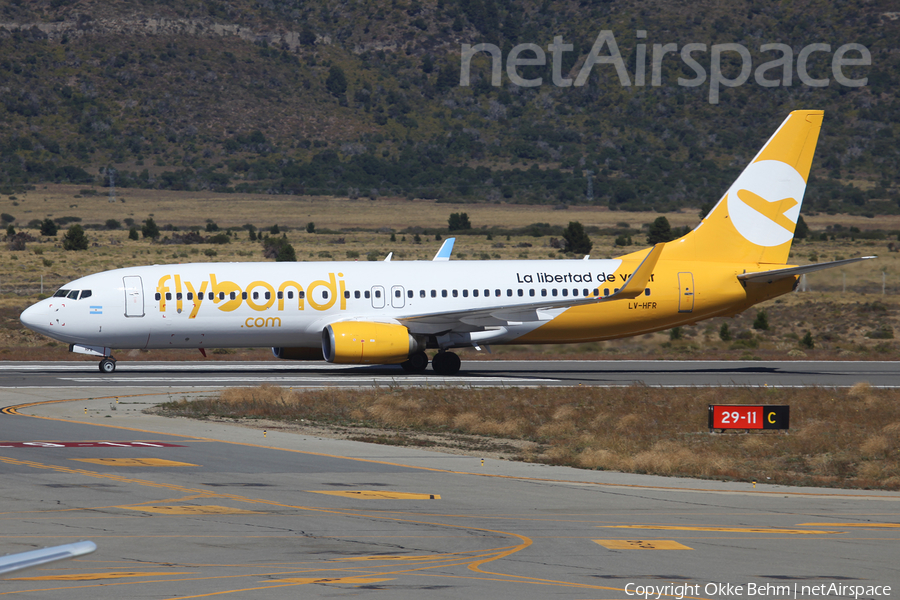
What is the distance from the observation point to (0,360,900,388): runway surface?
3684 cm

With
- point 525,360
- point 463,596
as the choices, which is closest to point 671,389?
point 525,360

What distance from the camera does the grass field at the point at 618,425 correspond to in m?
20.6

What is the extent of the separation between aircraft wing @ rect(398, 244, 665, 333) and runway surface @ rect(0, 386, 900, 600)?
16140 mm

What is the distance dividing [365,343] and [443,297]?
416 cm

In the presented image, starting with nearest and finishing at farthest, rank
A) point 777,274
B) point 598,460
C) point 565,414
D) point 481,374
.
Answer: point 598,460, point 565,414, point 481,374, point 777,274

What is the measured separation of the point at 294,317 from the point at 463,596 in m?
28.3

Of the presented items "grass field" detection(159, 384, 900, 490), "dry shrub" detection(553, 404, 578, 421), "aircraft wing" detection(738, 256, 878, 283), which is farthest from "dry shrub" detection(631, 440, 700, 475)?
"aircraft wing" detection(738, 256, 878, 283)

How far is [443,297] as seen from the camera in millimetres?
40344

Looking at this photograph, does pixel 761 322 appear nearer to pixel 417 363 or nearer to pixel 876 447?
pixel 417 363

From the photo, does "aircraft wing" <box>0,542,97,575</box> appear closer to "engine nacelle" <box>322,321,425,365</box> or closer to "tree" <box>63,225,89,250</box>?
"engine nacelle" <box>322,321,425,365</box>

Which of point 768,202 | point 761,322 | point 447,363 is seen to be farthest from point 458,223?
point 447,363

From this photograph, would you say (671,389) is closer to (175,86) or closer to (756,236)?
(756,236)

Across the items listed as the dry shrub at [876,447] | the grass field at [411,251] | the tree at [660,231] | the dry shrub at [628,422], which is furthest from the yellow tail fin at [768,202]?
the tree at [660,231]

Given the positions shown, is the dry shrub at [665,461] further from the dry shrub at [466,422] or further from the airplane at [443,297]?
the airplane at [443,297]
